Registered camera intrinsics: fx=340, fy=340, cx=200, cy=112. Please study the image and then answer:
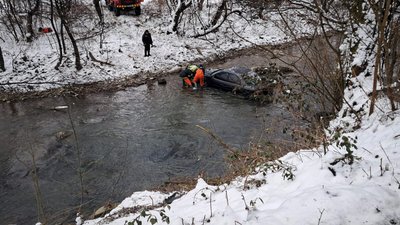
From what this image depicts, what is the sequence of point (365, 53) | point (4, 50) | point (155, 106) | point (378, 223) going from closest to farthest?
point (378, 223), point (365, 53), point (155, 106), point (4, 50)

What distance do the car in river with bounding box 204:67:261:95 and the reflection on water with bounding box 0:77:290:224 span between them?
1.26ft

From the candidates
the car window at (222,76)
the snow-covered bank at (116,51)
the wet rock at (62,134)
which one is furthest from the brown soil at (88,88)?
the car window at (222,76)

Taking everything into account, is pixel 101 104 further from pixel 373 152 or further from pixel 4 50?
pixel 373 152

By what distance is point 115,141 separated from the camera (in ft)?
38.1

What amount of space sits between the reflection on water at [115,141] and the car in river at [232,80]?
383mm

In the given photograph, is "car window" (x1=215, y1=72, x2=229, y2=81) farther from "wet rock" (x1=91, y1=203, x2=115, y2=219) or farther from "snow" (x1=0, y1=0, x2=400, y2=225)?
"wet rock" (x1=91, y1=203, x2=115, y2=219)

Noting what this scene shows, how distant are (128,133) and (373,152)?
30.4 feet

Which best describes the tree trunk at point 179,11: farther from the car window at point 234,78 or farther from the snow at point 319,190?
the snow at point 319,190

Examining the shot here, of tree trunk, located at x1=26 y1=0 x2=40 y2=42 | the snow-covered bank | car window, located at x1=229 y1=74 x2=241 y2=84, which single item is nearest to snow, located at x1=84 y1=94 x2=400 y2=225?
car window, located at x1=229 y1=74 x2=241 y2=84

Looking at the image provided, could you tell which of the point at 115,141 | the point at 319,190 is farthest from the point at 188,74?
the point at 319,190

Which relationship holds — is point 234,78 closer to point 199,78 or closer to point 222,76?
point 222,76

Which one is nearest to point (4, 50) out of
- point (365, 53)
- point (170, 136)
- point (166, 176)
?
point (170, 136)

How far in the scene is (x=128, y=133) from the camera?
12.2 m

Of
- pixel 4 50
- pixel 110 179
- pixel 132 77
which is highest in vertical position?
pixel 4 50
